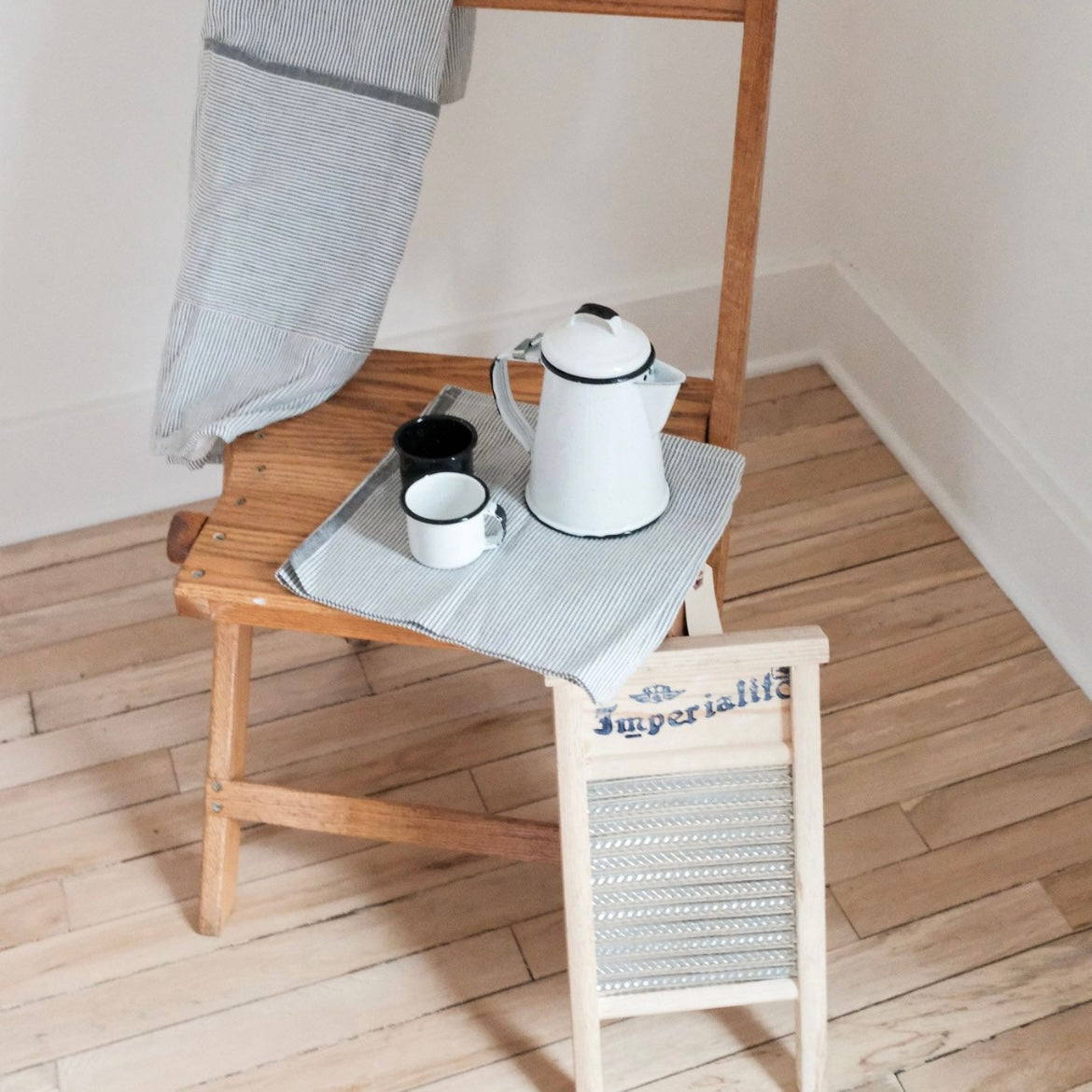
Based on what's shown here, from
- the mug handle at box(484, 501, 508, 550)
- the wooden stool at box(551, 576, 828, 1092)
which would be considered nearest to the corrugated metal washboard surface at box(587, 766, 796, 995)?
the wooden stool at box(551, 576, 828, 1092)

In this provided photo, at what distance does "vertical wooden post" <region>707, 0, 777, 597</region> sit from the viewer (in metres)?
1.44

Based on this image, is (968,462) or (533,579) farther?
(968,462)

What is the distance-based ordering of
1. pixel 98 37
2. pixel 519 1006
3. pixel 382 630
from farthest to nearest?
pixel 98 37
pixel 519 1006
pixel 382 630

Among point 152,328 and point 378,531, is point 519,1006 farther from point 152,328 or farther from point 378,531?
point 152,328

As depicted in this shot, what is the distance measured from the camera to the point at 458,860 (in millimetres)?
1869

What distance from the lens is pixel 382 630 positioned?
1.41 m

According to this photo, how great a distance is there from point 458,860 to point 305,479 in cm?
62

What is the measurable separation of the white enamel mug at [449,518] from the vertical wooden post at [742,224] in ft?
1.13

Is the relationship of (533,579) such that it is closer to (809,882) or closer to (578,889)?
(578,889)

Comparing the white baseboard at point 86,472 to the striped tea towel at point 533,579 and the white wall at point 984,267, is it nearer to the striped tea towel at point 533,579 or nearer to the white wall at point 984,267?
the striped tea towel at point 533,579

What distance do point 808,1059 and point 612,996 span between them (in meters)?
0.25

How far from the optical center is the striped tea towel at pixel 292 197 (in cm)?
153

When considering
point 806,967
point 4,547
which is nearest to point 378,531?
point 806,967

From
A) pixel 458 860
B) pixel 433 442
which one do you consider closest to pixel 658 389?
pixel 433 442
